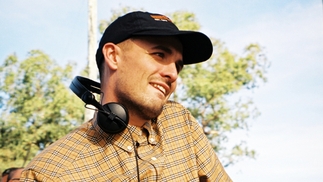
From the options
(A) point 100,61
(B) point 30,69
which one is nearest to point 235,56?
(B) point 30,69

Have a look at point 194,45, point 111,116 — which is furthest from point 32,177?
point 194,45

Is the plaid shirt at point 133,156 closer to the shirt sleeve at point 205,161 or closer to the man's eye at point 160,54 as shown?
the shirt sleeve at point 205,161

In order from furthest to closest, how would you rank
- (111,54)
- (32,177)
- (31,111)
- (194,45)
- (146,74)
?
1. (31,111)
2. (194,45)
3. (111,54)
4. (146,74)
5. (32,177)

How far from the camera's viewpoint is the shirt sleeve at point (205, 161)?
1.92 m

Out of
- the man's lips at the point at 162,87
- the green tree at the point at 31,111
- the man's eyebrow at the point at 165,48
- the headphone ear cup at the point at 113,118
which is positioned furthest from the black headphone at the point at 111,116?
the green tree at the point at 31,111

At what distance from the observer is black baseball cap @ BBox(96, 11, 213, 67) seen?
6.07 ft

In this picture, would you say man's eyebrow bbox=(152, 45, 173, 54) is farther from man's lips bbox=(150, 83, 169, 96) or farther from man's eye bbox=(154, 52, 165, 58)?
man's lips bbox=(150, 83, 169, 96)

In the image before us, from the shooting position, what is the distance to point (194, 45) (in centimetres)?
204

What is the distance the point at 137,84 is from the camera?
1811 millimetres

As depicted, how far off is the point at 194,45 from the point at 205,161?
506mm

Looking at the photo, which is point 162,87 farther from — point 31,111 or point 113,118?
point 31,111

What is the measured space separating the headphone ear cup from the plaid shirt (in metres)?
0.07

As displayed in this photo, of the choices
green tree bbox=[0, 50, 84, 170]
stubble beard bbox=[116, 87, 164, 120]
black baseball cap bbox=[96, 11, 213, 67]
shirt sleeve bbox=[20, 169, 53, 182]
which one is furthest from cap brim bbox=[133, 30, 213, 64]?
green tree bbox=[0, 50, 84, 170]

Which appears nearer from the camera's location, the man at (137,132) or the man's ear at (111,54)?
the man at (137,132)
